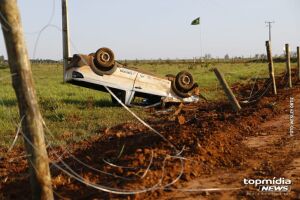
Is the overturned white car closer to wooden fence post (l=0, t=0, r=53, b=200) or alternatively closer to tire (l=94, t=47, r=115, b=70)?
tire (l=94, t=47, r=115, b=70)

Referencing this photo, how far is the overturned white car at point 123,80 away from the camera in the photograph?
12156 millimetres

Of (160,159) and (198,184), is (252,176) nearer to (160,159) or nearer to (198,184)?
(198,184)

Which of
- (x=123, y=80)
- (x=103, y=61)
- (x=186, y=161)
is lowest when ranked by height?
(x=186, y=161)

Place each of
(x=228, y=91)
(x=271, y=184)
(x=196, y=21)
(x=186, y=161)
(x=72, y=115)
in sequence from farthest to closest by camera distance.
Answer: (x=196, y=21)
(x=72, y=115)
(x=228, y=91)
(x=186, y=161)
(x=271, y=184)

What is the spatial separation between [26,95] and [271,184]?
9.85 feet

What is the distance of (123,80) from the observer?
1272cm

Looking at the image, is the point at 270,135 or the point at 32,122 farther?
the point at 270,135

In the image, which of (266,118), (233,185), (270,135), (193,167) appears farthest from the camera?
(266,118)

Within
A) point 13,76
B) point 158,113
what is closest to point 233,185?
point 13,76

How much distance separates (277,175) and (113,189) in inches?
82.1

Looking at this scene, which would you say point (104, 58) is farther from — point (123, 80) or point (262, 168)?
point (262, 168)

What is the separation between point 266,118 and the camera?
32.6ft

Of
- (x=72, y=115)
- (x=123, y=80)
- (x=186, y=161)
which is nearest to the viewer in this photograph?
(x=186, y=161)

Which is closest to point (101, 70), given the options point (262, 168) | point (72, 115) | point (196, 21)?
point (72, 115)
